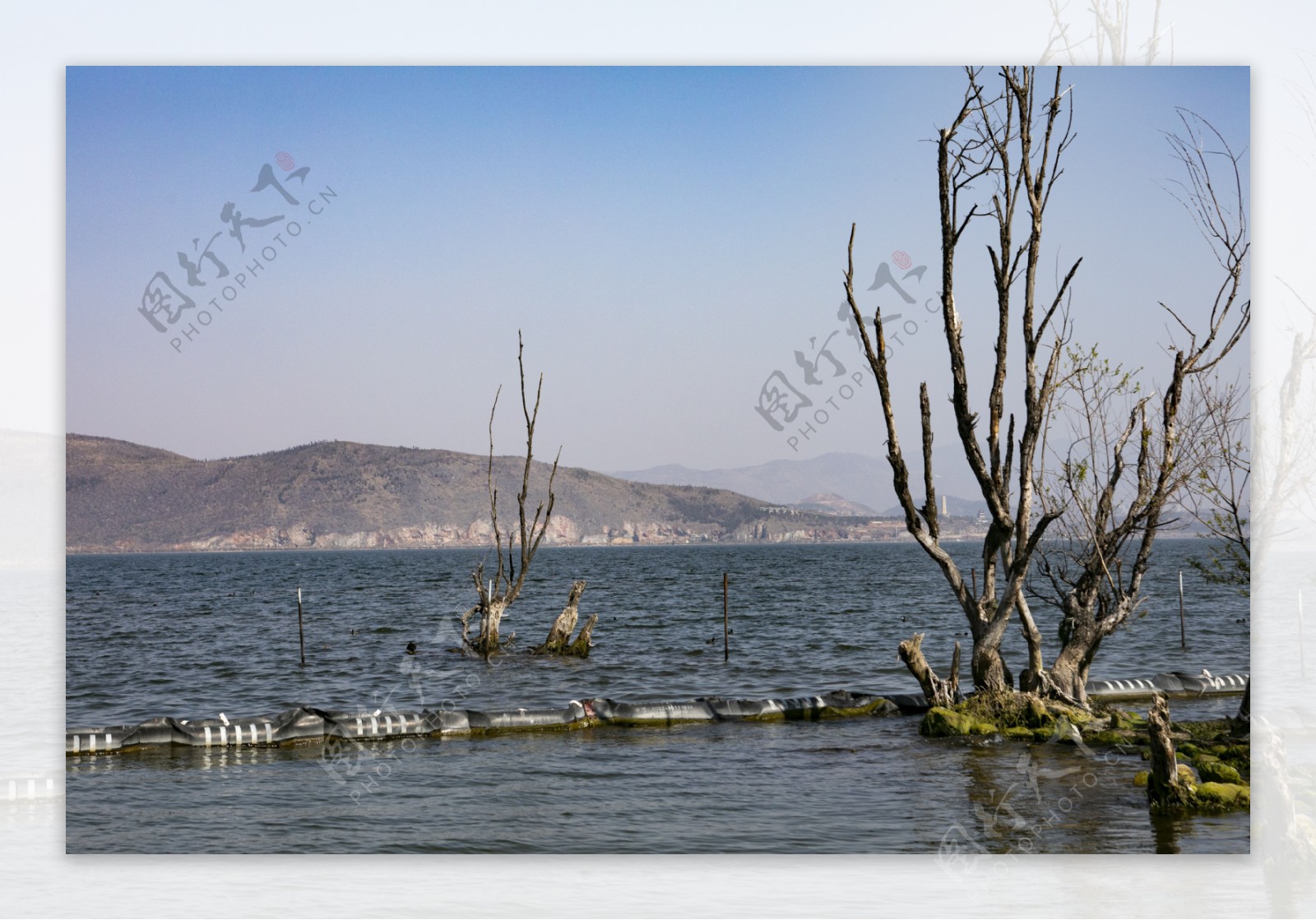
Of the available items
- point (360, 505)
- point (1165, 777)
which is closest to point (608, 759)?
point (1165, 777)

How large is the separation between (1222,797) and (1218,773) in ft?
1.24

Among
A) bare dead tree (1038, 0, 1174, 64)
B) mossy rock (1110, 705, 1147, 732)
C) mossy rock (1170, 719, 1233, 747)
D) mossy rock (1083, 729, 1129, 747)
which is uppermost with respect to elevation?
bare dead tree (1038, 0, 1174, 64)

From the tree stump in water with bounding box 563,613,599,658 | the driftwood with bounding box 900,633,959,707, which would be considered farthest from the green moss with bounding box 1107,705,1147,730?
the tree stump in water with bounding box 563,613,599,658

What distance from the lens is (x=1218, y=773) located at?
732 cm

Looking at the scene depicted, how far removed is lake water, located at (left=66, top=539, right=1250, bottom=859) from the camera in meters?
6.80

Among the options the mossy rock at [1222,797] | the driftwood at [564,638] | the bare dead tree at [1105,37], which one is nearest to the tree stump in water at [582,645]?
the driftwood at [564,638]

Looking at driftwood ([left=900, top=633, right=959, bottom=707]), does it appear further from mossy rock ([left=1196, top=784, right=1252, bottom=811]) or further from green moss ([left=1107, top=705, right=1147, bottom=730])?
mossy rock ([left=1196, top=784, right=1252, bottom=811])

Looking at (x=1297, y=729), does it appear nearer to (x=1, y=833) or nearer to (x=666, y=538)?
(x=1, y=833)

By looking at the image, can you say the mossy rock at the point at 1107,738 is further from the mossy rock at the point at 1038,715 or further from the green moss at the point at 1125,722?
the mossy rock at the point at 1038,715

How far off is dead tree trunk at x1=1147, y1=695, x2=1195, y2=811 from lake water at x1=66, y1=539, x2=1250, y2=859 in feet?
0.87

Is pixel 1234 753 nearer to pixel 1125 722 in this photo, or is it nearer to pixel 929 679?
pixel 1125 722

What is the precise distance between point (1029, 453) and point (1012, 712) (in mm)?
2342

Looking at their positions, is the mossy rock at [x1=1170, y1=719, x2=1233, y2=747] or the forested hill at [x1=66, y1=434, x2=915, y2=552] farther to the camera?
the forested hill at [x1=66, y1=434, x2=915, y2=552]

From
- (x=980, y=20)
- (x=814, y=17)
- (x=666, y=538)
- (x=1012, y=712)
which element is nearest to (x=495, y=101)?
(x=814, y=17)
